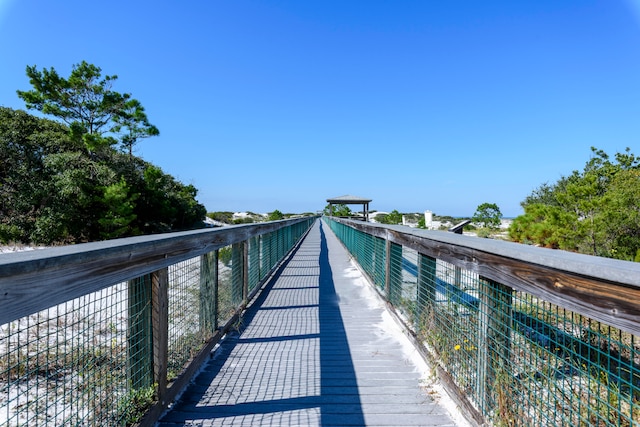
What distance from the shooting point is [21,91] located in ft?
69.6

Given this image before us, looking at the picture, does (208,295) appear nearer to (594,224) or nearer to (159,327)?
(159,327)

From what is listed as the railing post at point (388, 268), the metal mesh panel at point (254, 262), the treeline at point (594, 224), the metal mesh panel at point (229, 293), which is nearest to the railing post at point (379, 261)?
the railing post at point (388, 268)

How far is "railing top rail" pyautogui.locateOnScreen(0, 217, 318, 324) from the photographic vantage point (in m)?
1.00

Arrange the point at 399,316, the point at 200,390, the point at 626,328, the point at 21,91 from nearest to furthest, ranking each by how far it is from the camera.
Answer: the point at 626,328
the point at 200,390
the point at 399,316
the point at 21,91

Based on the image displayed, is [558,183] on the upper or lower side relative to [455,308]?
upper

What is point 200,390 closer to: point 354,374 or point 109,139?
point 354,374

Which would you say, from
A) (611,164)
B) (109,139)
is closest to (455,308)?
(109,139)

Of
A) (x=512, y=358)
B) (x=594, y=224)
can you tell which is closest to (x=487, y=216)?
(x=594, y=224)

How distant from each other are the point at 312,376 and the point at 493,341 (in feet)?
4.55

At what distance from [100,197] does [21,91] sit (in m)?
11.2

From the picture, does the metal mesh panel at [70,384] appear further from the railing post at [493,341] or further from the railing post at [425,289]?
the railing post at [425,289]

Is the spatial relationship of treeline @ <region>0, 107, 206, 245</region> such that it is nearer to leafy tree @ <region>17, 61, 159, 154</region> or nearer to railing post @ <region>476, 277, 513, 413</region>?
leafy tree @ <region>17, 61, 159, 154</region>

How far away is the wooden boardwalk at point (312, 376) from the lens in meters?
2.18

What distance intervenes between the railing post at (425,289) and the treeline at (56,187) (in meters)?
16.6
